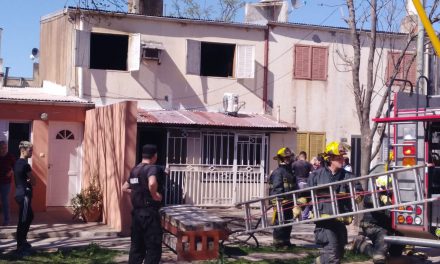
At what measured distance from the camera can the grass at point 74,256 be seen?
11.1 metres

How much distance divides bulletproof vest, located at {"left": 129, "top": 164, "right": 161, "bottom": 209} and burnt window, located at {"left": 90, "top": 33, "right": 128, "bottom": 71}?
11.3m

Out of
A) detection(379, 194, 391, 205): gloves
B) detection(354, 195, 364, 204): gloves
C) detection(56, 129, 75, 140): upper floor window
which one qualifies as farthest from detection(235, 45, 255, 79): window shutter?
detection(354, 195, 364, 204): gloves

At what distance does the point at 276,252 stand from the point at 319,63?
1090 centimetres

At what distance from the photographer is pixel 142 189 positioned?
9039 millimetres

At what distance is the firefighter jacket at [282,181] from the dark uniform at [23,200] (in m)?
3.95

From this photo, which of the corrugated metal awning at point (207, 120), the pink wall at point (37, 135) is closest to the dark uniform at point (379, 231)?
the corrugated metal awning at point (207, 120)

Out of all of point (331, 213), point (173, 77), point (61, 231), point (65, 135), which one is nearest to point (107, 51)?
point (173, 77)

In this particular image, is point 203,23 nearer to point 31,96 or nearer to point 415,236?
point 31,96

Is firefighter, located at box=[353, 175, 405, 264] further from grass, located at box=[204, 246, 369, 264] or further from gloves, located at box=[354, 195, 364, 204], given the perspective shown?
gloves, located at box=[354, 195, 364, 204]

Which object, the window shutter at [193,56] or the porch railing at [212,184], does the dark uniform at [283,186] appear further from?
the window shutter at [193,56]

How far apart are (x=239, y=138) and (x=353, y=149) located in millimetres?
4190

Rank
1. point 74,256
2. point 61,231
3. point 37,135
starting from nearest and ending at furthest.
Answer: point 74,256 < point 61,231 < point 37,135

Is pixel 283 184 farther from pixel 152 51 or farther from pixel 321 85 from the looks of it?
pixel 321 85

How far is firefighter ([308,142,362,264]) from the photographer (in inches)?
348
